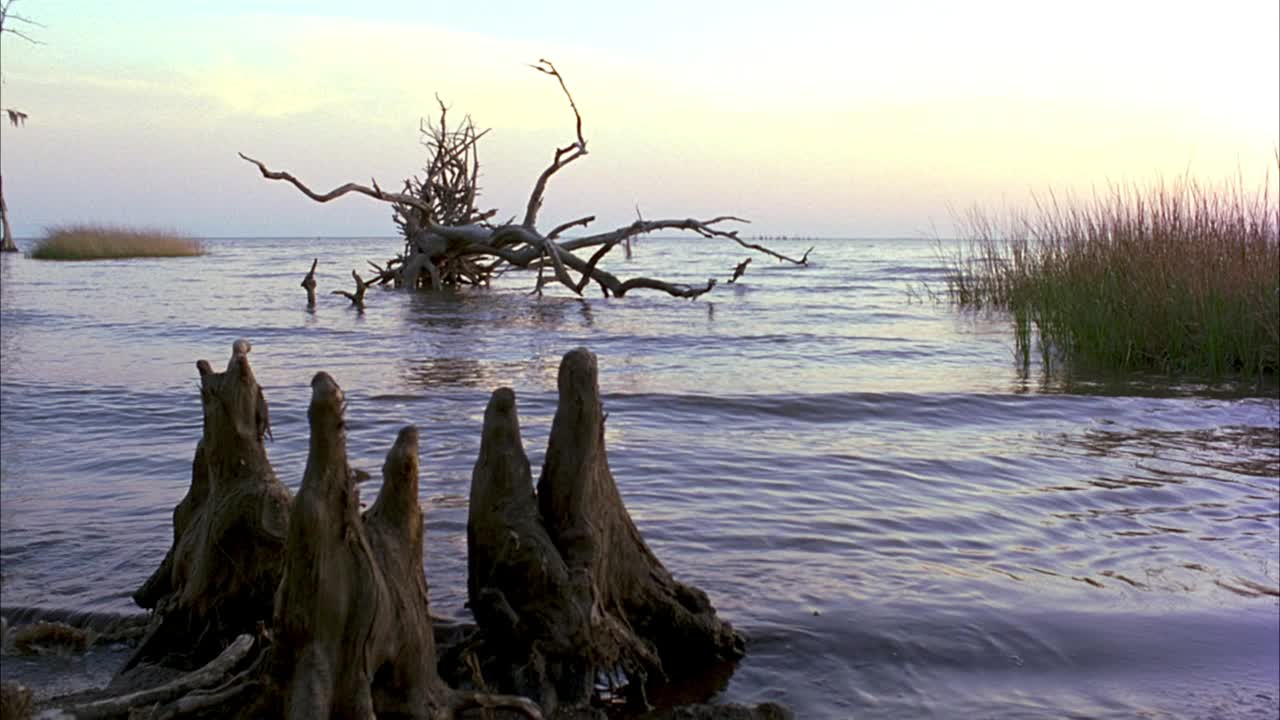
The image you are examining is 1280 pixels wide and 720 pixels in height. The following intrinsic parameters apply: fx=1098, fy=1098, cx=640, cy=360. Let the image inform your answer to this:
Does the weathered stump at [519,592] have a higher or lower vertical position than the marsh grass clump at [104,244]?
lower

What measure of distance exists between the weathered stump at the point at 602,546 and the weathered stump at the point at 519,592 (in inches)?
3.1

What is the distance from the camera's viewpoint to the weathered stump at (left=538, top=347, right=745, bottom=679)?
3.34 meters

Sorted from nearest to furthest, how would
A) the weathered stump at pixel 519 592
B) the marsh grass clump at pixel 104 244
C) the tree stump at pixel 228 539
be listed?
the weathered stump at pixel 519 592, the tree stump at pixel 228 539, the marsh grass clump at pixel 104 244

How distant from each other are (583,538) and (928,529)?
3.00 meters

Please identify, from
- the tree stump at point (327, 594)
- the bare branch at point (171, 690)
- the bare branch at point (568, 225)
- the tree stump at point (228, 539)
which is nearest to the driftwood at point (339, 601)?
the tree stump at point (327, 594)

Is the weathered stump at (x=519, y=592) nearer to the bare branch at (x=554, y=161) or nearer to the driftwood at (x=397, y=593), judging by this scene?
the driftwood at (x=397, y=593)

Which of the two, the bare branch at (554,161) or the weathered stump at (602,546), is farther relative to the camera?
the bare branch at (554,161)

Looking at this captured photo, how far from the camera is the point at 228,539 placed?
342 centimetres

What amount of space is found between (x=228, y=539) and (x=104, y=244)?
148ft

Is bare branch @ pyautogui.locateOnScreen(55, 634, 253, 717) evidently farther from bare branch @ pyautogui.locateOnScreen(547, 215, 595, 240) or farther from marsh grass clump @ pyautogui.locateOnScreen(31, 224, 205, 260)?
marsh grass clump @ pyautogui.locateOnScreen(31, 224, 205, 260)

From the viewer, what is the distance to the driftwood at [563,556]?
326 centimetres

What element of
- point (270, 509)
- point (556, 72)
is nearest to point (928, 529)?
point (270, 509)

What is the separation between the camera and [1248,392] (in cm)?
1039

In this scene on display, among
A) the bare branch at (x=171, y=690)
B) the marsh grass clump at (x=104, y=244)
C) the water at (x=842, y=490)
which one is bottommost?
the water at (x=842, y=490)
